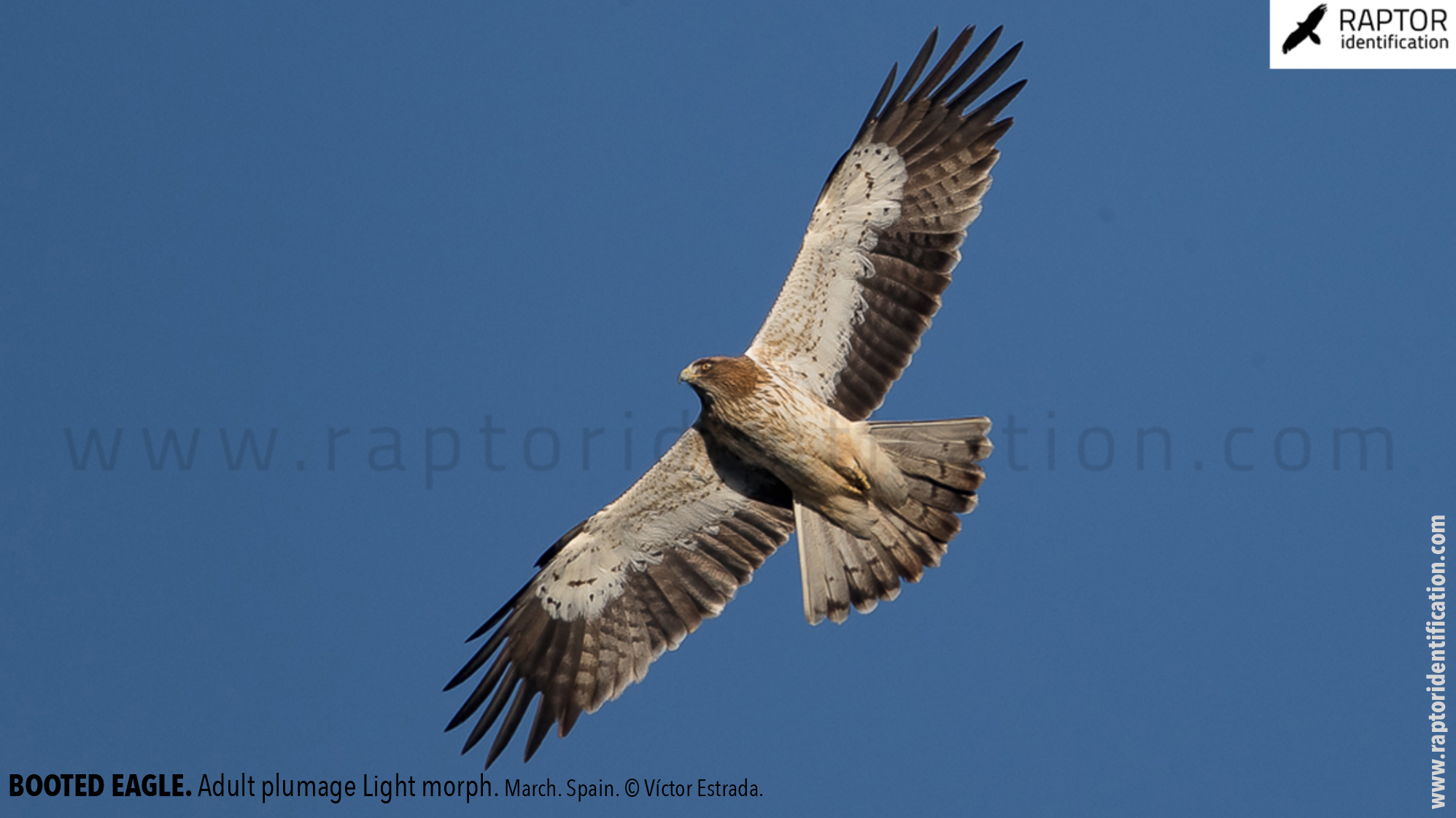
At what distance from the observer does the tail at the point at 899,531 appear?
1013 centimetres

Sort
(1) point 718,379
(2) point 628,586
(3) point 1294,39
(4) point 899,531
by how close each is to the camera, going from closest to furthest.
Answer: (1) point 718,379
(4) point 899,531
(2) point 628,586
(3) point 1294,39

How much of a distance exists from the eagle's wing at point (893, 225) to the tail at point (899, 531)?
2.01 ft

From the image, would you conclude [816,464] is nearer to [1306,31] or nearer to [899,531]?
[899,531]

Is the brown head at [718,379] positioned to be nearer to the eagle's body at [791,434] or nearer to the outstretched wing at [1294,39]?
the eagle's body at [791,434]

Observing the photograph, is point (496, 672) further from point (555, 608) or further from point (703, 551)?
point (703, 551)

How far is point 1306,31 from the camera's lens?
47.3 feet

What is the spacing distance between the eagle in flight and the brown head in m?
0.01

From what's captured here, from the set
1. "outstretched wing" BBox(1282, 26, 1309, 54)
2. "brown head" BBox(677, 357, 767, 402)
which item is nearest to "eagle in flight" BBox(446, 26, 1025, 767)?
"brown head" BBox(677, 357, 767, 402)

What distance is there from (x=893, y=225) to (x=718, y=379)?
6.29ft

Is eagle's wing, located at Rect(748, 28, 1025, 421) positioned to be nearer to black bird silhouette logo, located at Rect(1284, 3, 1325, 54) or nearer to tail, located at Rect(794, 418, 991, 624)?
tail, located at Rect(794, 418, 991, 624)

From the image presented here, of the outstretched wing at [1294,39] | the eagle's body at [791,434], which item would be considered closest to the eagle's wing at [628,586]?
the eagle's body at [791,434]

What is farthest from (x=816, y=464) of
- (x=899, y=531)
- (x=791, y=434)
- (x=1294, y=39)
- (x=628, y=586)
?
(x=1294, y=39)

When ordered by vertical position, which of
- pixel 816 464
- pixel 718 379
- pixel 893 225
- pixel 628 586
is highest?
pixel 893 225

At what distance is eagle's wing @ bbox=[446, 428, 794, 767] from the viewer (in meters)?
10.6
